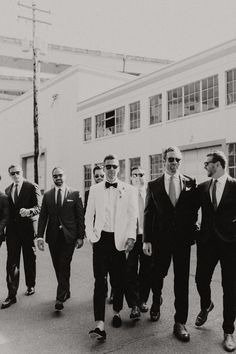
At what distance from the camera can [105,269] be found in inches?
192

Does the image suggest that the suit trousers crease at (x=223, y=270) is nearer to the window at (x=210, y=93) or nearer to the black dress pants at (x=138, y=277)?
the black dress pants at (x=138, y=277)

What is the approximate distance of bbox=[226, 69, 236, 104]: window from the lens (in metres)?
16.5

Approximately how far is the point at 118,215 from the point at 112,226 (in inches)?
6.0

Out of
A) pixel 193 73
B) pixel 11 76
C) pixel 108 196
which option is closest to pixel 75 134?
pixel 193 73

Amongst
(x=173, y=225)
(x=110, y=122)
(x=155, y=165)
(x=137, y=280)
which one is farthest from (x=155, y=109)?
(x=173, y=225)

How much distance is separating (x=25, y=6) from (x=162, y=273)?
82.6 ft

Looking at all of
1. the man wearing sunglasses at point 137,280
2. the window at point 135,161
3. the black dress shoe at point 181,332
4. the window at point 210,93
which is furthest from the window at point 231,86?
the black dress shoe at point 181,332

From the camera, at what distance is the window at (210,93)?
17.4m

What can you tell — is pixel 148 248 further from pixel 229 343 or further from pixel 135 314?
pixel 229 343

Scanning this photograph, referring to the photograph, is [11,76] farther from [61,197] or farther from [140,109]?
[61,197]

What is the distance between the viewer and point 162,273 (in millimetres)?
5035

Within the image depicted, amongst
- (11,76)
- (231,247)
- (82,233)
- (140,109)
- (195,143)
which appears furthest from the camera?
(11,76)

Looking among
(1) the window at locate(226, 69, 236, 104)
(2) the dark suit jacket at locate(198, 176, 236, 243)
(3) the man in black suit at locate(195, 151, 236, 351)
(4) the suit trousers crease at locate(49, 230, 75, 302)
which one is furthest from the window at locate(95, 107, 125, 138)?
(2) the dark suit jacket at locate(198, 176, 236, 243)

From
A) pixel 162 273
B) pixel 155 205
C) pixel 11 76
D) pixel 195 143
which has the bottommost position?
pixel 162 273
